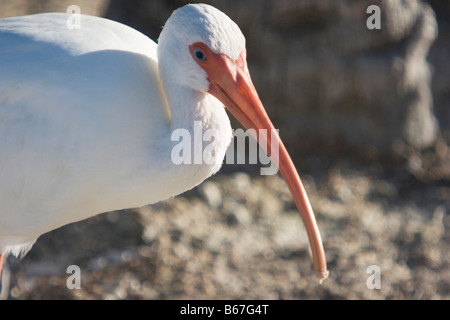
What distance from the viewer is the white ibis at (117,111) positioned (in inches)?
122

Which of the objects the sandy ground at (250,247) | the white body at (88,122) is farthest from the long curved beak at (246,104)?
the sandy ground at (250,247)

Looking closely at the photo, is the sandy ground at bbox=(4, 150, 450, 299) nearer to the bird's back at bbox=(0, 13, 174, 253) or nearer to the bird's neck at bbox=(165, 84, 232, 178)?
the bird's back at bbox=(0, 13, 174, 253)

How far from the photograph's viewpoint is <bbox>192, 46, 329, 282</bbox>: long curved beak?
3.05m

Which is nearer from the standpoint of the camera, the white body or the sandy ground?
the white body

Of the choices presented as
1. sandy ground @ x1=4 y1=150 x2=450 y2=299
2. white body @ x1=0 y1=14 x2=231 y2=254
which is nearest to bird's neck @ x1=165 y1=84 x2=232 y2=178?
white body @ x1=0 y1=14 x2=231 y2=254

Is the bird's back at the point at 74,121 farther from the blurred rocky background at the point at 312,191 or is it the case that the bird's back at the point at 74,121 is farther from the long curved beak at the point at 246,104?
the blurred rocky background at the point at 312,191

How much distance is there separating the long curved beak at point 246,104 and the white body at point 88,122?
0.47ft

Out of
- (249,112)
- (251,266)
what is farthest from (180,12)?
(251,266)

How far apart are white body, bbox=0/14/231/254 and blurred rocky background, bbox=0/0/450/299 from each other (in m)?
1.62

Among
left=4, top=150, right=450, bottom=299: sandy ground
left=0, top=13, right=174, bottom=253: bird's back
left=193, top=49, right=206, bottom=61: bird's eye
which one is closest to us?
left=193, top=49, right=206, bottom=61: bird's eye

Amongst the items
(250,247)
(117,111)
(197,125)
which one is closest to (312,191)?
(250,247)

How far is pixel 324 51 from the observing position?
6211 mm

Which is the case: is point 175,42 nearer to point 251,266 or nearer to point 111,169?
point 111,169

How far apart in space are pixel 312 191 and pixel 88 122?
10.8ft
